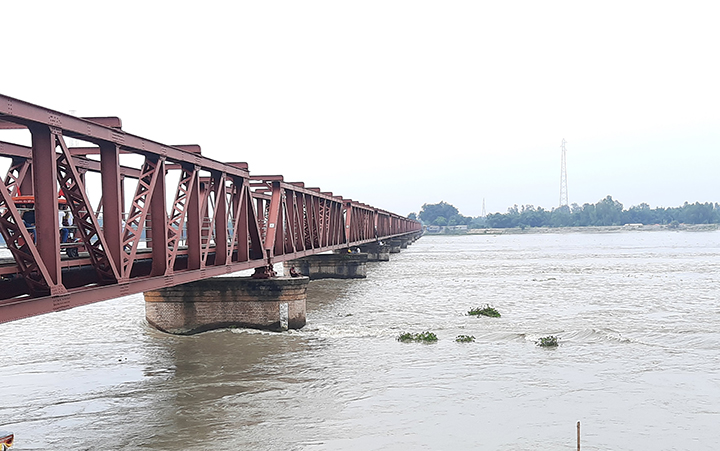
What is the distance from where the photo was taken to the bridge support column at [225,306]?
23.7m

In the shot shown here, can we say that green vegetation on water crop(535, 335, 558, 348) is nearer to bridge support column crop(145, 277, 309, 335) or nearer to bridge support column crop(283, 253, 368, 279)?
bridge support column crop(145, 277, 309, 335)

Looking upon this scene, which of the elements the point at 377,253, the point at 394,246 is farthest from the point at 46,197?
the point at 394,246

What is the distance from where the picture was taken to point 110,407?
14.5 m

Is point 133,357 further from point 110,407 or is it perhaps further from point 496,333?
point 496,333

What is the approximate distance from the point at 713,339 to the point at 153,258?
1725cm

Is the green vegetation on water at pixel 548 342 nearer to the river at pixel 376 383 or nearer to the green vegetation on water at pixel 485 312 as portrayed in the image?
the river at pixel 376 383

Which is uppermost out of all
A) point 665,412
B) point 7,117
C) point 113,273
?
point 7,117

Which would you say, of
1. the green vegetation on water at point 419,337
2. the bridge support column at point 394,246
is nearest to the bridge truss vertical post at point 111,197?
the green vegetation on water at point 419,337

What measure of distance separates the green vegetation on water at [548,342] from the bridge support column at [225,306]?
842 cm

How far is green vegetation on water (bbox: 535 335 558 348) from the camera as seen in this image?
67.4ft

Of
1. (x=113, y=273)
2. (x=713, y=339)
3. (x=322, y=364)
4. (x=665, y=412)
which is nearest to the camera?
(x=113, y=273)

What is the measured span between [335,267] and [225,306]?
87.5ft

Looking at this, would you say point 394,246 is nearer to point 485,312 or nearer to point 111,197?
point 485,312

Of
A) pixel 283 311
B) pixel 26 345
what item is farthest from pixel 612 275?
pixel 26 345
